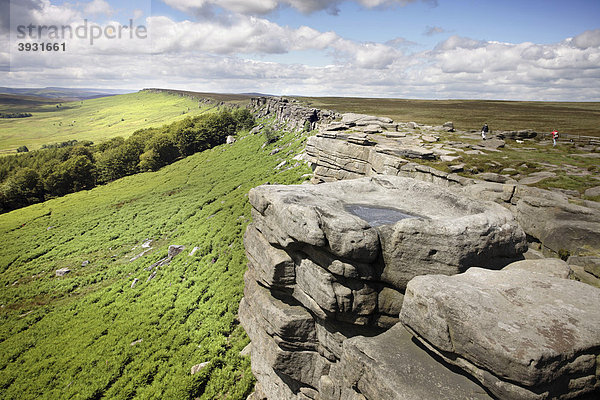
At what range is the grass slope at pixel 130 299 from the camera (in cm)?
1900

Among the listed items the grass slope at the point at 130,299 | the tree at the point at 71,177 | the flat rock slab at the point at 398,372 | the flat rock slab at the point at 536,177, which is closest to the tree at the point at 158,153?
the tree at the point at 71,177

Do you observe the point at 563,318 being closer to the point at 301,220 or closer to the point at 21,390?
the point at 301,220

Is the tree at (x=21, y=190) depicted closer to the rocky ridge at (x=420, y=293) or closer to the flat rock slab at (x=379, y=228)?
the rocky ridge at (x=420, y=293)

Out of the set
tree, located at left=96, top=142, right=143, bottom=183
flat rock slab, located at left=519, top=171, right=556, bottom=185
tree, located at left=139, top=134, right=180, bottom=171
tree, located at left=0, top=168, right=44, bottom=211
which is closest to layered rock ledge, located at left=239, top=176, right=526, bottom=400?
flat rock slab, located at left=519, top=171, right=556, bottom=185

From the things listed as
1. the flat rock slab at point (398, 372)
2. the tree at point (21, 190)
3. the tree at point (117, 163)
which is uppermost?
the flat rock slab at point (398, 372)

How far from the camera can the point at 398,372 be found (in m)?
8.79

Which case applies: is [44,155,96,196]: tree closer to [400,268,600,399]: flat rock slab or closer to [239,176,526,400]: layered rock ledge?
[239,176,526,400]: layered rock ledge

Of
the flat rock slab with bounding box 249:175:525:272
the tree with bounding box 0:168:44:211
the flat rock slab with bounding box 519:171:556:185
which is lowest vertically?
the tree with bounding box 0:168:44:211

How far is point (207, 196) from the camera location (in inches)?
1900

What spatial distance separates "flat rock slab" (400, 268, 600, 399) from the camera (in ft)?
22.4

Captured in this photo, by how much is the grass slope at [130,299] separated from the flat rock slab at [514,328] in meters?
14.3

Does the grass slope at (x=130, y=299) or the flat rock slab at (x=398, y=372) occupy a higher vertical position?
the flat rock slab at (x=398, y=372)

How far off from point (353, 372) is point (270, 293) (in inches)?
246

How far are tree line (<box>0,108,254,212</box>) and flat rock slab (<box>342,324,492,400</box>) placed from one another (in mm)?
87799
